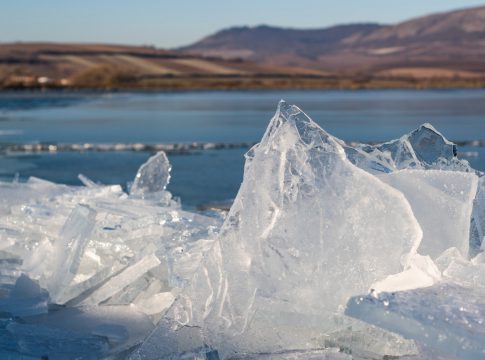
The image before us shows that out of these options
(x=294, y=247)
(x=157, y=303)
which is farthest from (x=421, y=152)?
(x=157, y=303)

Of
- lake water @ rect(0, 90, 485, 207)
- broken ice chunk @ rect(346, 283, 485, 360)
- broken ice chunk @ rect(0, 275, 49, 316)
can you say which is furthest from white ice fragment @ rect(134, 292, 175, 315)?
lake water @ rect(0, 90, 485, 207)

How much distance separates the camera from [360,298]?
254 centimetres

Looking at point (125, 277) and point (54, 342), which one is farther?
point (125, 277)

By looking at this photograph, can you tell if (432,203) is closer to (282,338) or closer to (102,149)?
(282,338)

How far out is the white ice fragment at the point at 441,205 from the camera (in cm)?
316

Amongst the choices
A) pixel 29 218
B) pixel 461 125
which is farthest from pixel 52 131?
pixel 29 218

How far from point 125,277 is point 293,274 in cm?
81

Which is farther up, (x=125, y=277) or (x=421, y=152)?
(x=421, y=152)

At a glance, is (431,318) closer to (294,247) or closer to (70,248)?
(294,247)

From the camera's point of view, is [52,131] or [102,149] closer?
[102,149]

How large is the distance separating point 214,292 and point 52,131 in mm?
11868

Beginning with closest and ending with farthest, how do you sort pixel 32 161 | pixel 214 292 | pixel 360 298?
pixel 360 298 < pixel 214 292 < pixel 32 161

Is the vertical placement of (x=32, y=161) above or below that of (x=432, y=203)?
below

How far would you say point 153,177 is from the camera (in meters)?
5.16
